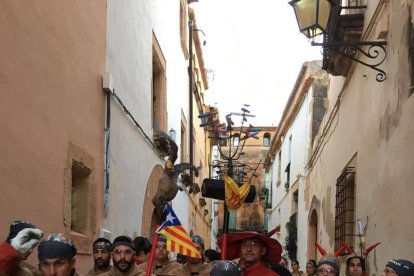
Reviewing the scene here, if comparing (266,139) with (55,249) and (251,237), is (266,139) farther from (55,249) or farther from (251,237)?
(55,249)

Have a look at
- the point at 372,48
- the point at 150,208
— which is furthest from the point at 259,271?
the point at 150,208

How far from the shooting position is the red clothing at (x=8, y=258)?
3477 mm

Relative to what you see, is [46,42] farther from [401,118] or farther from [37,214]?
[401,118]

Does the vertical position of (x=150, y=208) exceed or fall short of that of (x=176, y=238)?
it exceeds it

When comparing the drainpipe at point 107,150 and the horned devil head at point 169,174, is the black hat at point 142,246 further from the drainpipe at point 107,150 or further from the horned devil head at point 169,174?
the horned devil head at point 169,174

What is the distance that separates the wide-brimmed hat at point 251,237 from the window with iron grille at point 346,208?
18.1 ft

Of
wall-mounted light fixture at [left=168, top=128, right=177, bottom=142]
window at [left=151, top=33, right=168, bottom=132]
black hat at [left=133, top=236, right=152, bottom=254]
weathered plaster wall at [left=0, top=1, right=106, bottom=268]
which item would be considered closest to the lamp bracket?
weathered plaster wall at [left=0, top=1, right=106, bottom=268]

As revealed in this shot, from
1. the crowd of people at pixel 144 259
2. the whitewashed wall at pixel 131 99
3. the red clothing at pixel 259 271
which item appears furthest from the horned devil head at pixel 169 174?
the red clothing at pixel 259 271

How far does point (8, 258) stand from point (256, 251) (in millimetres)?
1975

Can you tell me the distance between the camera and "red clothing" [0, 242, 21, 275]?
3477 millimetres

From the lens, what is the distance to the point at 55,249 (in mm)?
3727

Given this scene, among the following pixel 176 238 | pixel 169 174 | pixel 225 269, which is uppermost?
pixel 169 174

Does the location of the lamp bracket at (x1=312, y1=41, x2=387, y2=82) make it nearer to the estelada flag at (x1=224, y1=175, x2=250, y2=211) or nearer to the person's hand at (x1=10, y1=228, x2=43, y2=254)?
the estelada flag at (x1=224, y1=175, x2=250, y2=211)

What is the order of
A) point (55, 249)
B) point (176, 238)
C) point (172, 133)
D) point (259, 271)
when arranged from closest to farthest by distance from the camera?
1. point (55, 249)
2. point (259, 271)
3. point (176, 238)
4. point (172, 133)
